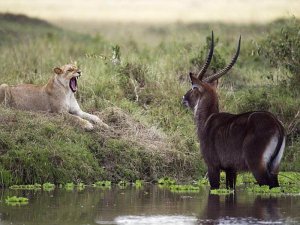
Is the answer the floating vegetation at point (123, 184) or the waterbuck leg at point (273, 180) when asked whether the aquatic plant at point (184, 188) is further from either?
the waterbuck leg at point (273, 180)

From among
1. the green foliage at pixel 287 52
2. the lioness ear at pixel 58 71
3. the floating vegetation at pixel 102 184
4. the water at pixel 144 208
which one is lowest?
the water at pixel 144 208

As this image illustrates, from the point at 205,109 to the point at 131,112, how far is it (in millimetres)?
3428

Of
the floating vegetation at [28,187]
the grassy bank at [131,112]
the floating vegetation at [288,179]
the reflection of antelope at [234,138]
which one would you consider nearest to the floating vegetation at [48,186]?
the floating vegetation at [28,187]

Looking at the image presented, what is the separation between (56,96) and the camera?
1672cm

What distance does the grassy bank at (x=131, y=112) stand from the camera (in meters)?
15.1

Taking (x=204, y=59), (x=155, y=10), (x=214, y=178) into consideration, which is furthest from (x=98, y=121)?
(x=155, y=10)

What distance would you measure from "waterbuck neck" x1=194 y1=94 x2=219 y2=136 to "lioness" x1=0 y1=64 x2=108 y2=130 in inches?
101

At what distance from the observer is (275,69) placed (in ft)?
67.6

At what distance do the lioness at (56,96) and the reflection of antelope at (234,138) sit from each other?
2.61 metres

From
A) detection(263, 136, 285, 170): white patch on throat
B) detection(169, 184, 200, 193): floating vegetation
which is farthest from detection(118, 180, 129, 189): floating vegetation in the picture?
detection(263, 136, 285, 170): white patch on throat

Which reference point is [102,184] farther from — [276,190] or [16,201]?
[276,190]

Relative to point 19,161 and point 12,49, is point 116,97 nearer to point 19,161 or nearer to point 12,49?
point 19,161

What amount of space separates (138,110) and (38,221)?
21.3 feet

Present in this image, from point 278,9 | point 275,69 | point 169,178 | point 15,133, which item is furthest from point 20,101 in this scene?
point 278,9
